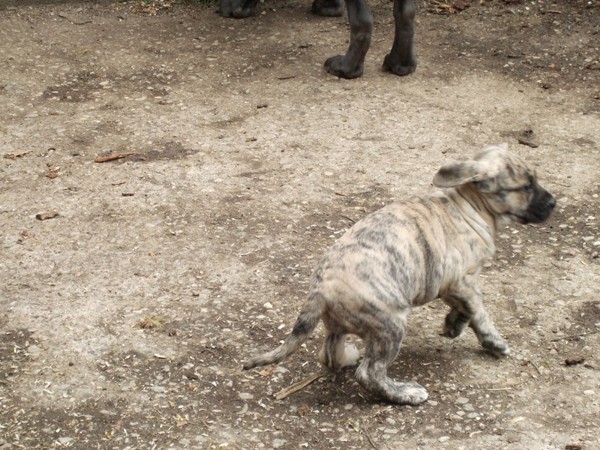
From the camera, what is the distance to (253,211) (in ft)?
19.8

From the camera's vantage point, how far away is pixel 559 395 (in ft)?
14.4

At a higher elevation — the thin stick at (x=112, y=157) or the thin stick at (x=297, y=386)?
the thin stick at (x=297, y=386)

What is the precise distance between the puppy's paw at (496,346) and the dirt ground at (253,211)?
0.18 feet

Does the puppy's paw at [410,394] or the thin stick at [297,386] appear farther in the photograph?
the thin stick at [297,386]

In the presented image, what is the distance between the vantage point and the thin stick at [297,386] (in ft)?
14.5

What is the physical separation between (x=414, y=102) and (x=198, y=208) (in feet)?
7.29

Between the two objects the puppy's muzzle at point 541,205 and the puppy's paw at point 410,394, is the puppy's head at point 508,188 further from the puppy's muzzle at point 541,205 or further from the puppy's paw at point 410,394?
the puppy's paw at point 410,394

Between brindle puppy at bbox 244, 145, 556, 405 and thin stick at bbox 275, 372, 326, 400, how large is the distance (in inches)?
4.5

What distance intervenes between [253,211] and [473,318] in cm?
185

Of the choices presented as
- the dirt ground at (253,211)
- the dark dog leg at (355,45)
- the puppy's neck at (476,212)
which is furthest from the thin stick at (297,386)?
the dark dog leg at (355,45)

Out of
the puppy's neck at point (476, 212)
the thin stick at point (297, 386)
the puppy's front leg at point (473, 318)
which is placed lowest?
the thin stick at point (297, 386)

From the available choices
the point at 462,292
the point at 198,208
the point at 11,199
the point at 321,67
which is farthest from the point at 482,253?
the point at 321,67

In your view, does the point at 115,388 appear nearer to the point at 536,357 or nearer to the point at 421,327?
the point at 421,327

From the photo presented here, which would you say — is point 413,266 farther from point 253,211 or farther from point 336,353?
point 253,211
